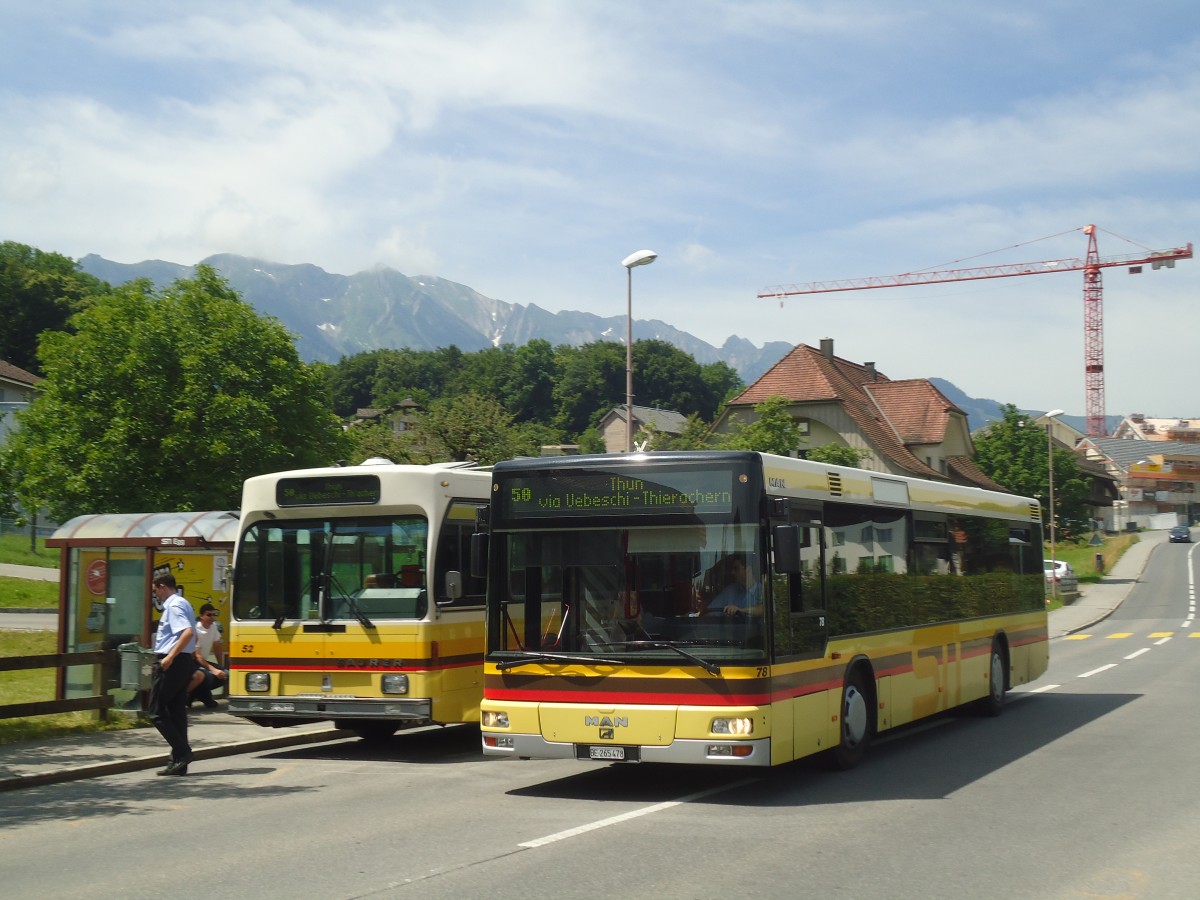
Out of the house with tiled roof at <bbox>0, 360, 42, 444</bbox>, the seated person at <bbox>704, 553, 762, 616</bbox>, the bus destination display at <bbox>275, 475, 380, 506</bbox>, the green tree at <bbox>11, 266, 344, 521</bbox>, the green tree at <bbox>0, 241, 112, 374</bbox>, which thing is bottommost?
the seated person at <bbox>704, 553, 762, 616</bbox>

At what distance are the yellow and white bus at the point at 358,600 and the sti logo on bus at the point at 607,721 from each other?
298 cm

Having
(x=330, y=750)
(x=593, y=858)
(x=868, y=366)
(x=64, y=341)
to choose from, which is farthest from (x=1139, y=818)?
(x=868, y=366)

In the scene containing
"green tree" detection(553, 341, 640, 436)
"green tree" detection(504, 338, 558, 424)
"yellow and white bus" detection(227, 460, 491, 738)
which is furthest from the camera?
"green tree" detection(504, 338, 558, 424)

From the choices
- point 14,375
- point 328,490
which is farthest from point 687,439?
point 14,375

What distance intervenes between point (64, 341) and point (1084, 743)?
27.1 m

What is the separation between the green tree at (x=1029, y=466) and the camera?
7106 cm

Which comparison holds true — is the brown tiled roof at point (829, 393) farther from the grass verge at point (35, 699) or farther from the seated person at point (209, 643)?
the seated person at point (209, 643)

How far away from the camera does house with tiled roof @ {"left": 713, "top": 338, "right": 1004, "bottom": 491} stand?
204 feet

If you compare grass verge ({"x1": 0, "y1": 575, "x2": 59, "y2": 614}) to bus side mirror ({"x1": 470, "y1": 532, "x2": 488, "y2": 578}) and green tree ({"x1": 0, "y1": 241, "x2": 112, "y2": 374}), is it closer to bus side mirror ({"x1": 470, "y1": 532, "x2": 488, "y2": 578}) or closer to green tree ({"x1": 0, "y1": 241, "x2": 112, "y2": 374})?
bus side mirror ({"x1": 470, "y1": 532, "x2": 488, "y2": 578})

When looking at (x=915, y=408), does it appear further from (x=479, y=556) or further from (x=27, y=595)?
(x=479, y=556)

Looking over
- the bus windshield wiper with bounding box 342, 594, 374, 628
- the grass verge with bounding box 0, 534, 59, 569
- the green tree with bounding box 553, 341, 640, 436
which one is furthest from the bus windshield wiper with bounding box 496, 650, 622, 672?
the green tree with bounding box 553, 341, 640, 436

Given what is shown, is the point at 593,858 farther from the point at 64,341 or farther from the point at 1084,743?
the point at 64,341

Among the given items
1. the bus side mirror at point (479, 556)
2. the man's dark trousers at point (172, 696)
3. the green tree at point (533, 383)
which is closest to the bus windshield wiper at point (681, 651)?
the bus side mirror at point (479, 556)

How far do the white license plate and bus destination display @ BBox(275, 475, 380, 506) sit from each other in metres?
4.24
